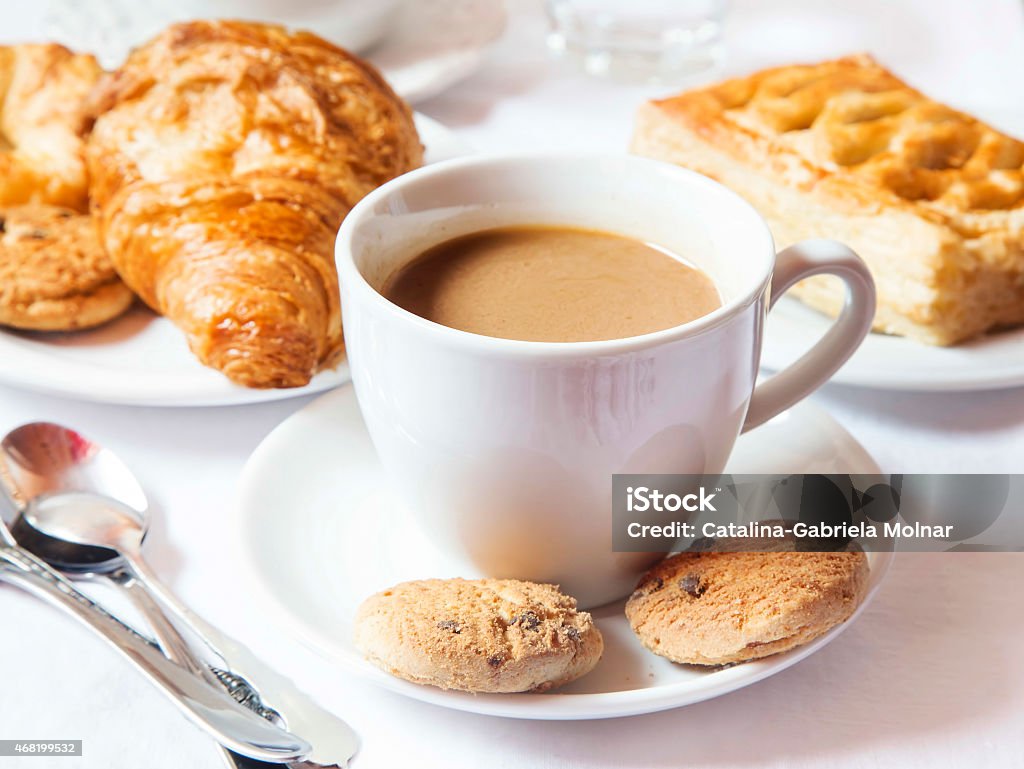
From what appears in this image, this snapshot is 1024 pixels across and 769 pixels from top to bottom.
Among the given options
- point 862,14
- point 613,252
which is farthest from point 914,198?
point 862,14

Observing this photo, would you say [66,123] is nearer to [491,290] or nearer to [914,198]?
[491,290]

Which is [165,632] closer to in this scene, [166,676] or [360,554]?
[166,676]

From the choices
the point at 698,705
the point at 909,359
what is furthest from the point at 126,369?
the point at 909,359

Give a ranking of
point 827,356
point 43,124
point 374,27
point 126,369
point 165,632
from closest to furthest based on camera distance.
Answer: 1. point 165,632
2. point 827,356
3. point 126,369
4. point 43,124
5. point 374,27

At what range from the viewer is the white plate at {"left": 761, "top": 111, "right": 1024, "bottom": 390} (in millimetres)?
1131

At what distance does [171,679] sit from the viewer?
0.81m

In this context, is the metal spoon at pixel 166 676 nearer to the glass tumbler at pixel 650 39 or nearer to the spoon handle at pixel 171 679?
the spoon handle at pixel 171 679

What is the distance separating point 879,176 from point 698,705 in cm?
74

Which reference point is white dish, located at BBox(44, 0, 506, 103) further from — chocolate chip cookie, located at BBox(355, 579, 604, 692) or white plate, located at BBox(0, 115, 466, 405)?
chocolate chip cookie, located at BBox(355, 579, 604, 692)

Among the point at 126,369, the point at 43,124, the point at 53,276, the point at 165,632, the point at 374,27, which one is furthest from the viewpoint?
the point at 374,27

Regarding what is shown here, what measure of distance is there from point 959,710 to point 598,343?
400 millimetres

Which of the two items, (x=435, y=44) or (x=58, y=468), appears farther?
(x=435, y=44)

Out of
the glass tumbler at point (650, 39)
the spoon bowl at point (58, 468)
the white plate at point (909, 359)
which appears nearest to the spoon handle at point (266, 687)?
the spoon bowl at point (58, 468)

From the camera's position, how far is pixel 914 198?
1313 millimetres
